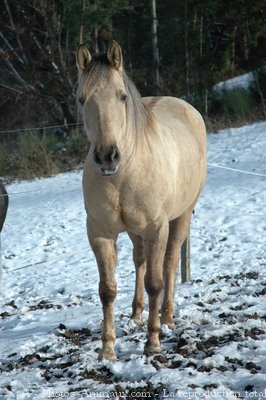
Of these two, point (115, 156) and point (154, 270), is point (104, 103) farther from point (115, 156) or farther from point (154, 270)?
point (154, 270)

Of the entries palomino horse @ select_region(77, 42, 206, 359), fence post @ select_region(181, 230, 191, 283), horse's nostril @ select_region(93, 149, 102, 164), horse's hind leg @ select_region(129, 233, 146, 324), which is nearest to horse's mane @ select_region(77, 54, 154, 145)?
palomino horse @ select_region(77, 42, 206, 359)

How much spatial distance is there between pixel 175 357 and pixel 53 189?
708 cm

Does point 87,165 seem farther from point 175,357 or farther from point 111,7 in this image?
point 111,7

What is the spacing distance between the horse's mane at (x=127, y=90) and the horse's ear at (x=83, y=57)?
0.04 meters

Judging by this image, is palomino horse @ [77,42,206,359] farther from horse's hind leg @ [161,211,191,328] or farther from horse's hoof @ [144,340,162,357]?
horse's hind leg @ [161,211,191,328]

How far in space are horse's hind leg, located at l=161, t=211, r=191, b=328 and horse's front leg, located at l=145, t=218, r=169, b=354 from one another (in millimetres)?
497

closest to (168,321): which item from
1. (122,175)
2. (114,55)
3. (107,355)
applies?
(107,355)

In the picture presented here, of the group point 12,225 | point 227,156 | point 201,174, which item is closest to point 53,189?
point 12,225

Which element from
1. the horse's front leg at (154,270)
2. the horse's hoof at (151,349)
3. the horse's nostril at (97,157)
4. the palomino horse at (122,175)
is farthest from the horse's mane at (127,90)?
the horse's hoof at (151,349)

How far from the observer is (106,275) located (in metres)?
3.48

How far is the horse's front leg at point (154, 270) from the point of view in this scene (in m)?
3.39

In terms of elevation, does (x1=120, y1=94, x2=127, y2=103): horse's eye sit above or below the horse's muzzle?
above

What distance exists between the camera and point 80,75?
316cm

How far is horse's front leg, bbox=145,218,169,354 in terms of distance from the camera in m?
3.39
